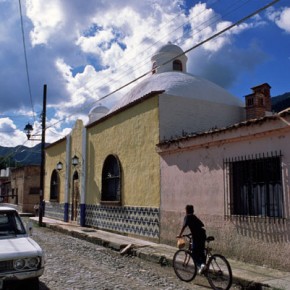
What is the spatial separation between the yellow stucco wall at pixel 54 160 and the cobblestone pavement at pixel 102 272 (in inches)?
380

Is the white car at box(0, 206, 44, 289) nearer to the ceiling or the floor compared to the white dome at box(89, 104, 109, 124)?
nearer to the floor

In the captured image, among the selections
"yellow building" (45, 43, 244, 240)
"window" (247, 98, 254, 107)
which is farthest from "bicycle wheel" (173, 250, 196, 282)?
"window" (247, 98, 254, 107)

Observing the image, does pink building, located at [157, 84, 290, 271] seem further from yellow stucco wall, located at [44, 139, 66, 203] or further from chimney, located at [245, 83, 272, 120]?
yellow stucco wall, located at [44, 139, 66, 203]

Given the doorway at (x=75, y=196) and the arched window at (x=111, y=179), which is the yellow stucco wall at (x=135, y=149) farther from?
the doorway at (x=75, y=196)

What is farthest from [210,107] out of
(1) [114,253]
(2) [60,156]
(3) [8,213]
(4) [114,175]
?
(2) [60,156]

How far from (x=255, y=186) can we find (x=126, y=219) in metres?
5.79

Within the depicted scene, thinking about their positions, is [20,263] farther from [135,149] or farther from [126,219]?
[126,219]

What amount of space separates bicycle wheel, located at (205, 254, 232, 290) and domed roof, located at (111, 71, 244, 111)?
25.2 ft

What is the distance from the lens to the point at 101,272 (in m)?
7.73

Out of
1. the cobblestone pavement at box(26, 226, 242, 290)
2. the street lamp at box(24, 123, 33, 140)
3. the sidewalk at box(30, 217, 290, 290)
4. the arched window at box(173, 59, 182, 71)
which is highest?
the arched window at box(173, 59, 182, 71)

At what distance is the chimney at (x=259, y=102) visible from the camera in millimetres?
14200

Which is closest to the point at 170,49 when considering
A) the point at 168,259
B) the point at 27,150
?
the point at 168,259

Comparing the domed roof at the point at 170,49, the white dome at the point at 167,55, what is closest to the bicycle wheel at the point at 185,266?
the white dome at the point at 167,55

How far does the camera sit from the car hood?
16.9ft
